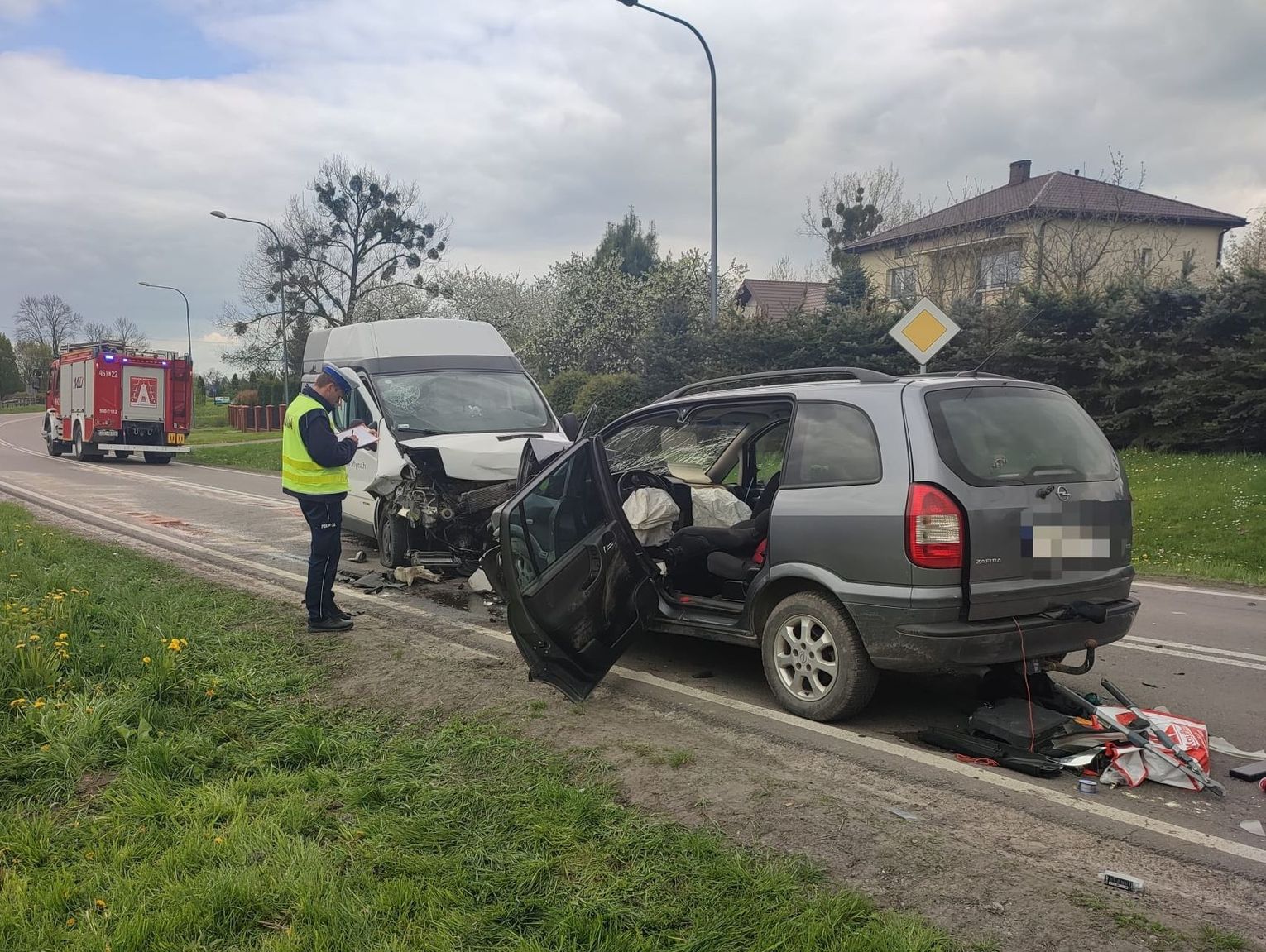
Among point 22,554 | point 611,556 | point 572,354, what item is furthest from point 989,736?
point 572,354

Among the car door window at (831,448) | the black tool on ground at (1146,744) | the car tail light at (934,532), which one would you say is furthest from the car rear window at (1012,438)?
the black tool on ground at (1146,744)

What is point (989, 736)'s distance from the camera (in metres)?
4.35

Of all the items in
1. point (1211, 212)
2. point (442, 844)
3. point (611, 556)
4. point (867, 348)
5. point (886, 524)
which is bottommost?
point (442, 844)

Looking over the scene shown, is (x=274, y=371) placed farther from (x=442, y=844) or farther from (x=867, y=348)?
(x=442, y=844)

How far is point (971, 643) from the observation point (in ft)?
13.6

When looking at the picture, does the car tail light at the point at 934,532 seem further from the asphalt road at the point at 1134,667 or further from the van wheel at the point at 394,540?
the van wheel at the point at 394,540

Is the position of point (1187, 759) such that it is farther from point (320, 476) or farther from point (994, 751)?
point (320, 476)

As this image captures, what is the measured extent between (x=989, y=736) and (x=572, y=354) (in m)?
28.8

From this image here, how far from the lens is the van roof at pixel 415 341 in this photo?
9.62 m

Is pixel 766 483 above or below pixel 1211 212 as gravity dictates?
below

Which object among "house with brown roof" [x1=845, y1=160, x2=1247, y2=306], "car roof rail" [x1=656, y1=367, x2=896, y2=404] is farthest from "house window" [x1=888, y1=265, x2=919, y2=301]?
"car roof rail" [x1=656, y1=367, x2=896, y2=404]

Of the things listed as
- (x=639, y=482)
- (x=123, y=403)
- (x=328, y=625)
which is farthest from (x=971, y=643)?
(x=123, y=403)

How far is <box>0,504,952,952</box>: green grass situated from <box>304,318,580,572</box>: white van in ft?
10.4

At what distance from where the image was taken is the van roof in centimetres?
962
